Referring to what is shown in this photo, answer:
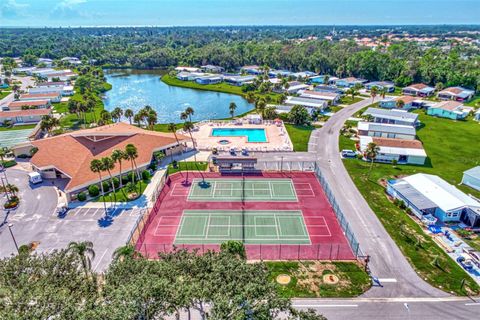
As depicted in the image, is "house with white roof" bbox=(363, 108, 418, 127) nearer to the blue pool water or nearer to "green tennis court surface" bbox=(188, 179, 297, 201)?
the blue pool water

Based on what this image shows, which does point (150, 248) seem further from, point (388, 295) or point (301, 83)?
point (301, 83)

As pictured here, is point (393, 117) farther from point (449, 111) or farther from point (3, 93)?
point (3, 93)

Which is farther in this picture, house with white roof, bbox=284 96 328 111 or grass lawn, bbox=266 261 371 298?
house with white roof, bbox=284 96 328 111

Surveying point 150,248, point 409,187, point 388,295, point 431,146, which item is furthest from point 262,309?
point 431,146

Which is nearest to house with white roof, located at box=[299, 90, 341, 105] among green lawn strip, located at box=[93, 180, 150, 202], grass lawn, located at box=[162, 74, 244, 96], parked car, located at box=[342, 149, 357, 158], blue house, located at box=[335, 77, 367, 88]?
blue house, located at box=[335, 77, 367, 88]

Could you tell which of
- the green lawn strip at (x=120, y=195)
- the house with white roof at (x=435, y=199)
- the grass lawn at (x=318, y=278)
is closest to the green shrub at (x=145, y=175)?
the green lawn strip at (x=120, y=195)

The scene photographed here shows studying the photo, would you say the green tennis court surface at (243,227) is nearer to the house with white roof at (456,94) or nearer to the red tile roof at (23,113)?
the red tile roof at (23,113)
